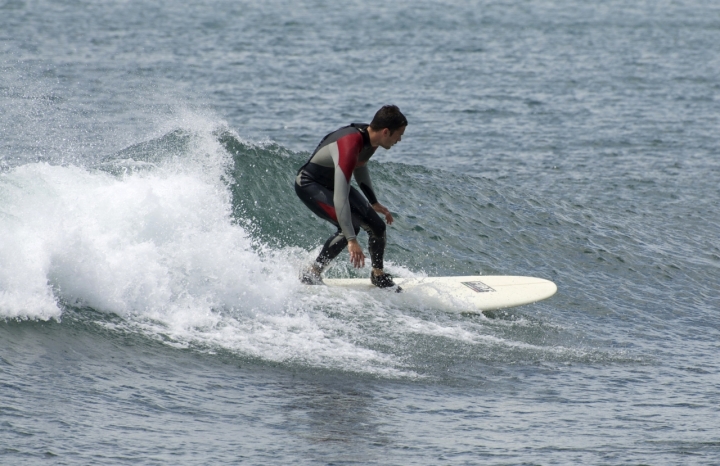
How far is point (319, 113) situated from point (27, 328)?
48.1ft

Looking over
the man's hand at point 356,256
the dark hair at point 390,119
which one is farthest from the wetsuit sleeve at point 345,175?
the dark hair at point 390,119

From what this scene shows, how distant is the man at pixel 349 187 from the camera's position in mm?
7965

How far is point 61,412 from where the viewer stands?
6.00 metres

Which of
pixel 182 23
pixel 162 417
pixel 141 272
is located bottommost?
pixel 162 417

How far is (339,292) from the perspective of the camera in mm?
8859

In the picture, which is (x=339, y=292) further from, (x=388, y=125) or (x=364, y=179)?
(x=388, y=125)

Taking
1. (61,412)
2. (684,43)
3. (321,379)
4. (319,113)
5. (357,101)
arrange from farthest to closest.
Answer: (684,43) → (357,101) → (319,113) → (321,379) → (61,412)

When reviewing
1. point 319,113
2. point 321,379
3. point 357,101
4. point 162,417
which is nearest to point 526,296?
point 321,379

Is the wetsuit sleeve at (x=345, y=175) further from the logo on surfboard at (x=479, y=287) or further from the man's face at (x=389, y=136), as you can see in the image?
the logo on surfboard at (x=479, y=287)

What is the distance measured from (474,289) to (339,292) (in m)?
1.39

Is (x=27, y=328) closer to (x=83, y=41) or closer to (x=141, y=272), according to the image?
(x=141, y=272)

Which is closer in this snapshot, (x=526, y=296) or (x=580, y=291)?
(x=526, y=296)

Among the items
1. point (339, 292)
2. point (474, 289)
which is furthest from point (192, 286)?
point (474, 289)

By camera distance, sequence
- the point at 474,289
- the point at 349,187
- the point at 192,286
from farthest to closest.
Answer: the point at 474,289, the point at 192,286, the point at 349,187
